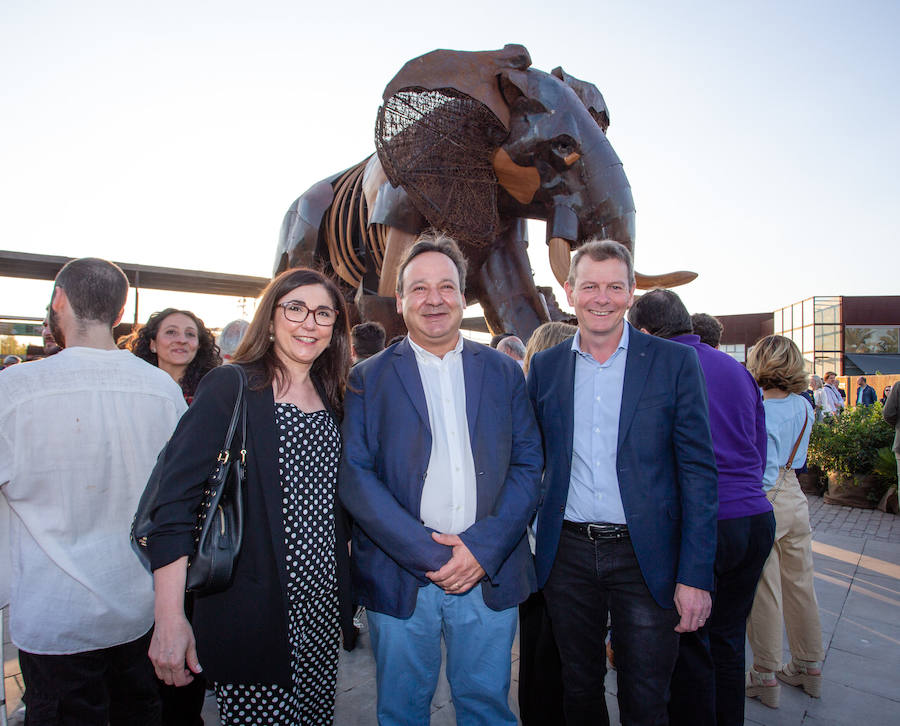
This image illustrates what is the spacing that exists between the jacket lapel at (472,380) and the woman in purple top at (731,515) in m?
0.85

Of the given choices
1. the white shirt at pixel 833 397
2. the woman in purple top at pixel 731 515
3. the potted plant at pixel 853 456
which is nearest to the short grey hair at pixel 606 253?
the woman in purple top at pixel 731 515

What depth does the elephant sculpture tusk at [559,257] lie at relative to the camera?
5.07 metres

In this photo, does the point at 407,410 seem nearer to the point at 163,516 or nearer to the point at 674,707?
the point at 163,516

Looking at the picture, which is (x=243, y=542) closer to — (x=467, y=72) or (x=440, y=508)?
(x=440, y=508)

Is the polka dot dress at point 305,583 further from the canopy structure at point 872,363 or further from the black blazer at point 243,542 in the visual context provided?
the canopy structure at point 872,363

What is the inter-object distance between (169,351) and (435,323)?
1962 millimetres

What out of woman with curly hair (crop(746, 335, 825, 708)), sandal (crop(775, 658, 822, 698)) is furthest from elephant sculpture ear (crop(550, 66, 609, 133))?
sandal (crop(775, 658, 822, 698))

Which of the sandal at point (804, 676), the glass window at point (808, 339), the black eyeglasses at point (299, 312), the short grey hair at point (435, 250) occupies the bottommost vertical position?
the sandal at point (804, 676)

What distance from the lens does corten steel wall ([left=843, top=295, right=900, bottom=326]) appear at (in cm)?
3067

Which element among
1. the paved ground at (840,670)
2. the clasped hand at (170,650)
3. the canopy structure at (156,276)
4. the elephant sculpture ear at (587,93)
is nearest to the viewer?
the clasped hand at (170,650)

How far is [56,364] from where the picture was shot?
1877 mm

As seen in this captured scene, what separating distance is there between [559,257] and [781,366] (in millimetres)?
2309

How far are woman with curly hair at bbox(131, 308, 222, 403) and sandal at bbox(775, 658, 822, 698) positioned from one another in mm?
3578

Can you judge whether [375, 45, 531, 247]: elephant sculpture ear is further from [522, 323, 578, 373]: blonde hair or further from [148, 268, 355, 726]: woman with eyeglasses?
[148, 268, 355, 726]: woman with eyeglasses
